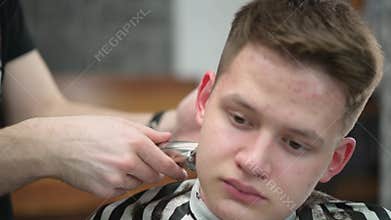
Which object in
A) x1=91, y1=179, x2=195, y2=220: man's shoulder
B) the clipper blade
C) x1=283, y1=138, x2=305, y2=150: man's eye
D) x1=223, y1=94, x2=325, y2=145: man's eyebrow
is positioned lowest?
x1=91, y1=179, x2=195, y2=220: man's shoulder

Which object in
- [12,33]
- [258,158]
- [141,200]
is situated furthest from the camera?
[12,33]

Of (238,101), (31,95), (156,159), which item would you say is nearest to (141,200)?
(156,159)

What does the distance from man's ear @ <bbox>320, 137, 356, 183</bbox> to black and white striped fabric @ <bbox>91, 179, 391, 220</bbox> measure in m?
0.09

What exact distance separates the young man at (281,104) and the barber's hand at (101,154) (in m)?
0.09

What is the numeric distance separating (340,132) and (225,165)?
0.60ft

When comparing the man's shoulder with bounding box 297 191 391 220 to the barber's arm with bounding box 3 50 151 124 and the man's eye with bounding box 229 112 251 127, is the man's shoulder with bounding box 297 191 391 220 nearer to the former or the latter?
the man's eye with bounding box 229 112 251 127

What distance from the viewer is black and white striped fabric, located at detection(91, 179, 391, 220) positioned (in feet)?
3.45

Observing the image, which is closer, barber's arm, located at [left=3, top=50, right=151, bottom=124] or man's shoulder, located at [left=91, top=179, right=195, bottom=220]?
man's shoulder, located at [left=91, top=179, right=195, bottom=220]

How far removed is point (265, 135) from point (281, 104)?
0.05 metres

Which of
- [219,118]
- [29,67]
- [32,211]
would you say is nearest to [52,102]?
[29,67]

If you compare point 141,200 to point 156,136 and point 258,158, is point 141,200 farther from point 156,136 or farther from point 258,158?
point 258,158

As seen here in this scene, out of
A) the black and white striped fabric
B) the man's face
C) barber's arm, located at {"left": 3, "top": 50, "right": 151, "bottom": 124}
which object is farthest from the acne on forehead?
barber's arm, located at {"left": 3, "top": 50, "right": 151, "bottom": 124}

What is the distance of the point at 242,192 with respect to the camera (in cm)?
90

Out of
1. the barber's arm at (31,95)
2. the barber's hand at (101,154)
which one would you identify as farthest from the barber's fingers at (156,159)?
the barber's arm at (31,95)
